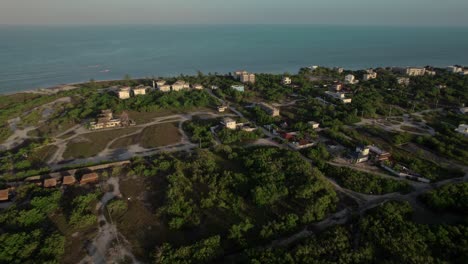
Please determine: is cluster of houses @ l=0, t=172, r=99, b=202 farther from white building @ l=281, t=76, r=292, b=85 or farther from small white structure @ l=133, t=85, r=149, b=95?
white building @ l=281, t=76, r=292, b=85

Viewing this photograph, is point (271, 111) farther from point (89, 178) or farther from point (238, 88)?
point (89, 178)

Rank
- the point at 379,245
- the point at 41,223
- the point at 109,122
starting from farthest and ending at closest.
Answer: the point at 109,122 < the point at 41,223 < the point at 379,245

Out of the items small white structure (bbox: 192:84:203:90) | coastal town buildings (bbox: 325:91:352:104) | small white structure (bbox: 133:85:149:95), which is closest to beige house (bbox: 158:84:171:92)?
small white structure (bbox: 133:85:149:95)

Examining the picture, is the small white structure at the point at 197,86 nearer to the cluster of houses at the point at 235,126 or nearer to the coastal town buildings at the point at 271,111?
the coastal town buildings at the point at 271,111

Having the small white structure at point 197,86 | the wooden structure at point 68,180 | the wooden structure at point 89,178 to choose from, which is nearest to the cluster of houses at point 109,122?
the wooden structure at point 68,180

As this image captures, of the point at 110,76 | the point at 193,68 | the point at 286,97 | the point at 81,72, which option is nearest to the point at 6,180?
the point at 286,97

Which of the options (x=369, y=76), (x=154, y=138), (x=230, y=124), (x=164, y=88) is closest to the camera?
(x=154, y=138)

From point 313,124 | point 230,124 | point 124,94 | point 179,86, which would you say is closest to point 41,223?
point 230,124

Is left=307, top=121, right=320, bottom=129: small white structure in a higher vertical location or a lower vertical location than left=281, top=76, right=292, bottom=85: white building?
lower
